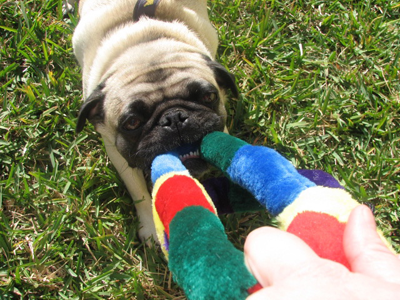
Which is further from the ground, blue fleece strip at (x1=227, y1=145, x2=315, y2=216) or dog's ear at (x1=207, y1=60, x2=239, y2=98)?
blue fleece strip at (x1=227, y1=145, x2=315, y2=216)

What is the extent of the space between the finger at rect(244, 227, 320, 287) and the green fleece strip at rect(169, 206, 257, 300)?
6 cm

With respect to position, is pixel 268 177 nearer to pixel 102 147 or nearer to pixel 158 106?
pixel 158 106

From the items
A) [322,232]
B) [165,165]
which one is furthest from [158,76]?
[322,232]

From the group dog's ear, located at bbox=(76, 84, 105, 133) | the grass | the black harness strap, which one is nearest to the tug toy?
dog's ear, located at bbox=(76, 84, 105, 133)

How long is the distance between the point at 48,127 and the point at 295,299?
3022 mm

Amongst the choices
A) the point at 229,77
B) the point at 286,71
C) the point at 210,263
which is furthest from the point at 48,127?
the point at 210,263

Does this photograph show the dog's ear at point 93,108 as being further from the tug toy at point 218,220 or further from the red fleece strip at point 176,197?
the red fleece strip at point 176,197

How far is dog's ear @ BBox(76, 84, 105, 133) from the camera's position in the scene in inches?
98.7

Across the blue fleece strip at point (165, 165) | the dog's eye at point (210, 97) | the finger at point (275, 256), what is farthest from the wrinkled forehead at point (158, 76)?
the finger at point (275, 256)

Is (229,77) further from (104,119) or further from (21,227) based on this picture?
(21,227)

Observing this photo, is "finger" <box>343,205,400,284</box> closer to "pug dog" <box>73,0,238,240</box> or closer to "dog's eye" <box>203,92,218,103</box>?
"pug dog" <box>73,0,238,240</box>

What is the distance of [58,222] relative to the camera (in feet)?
9.07

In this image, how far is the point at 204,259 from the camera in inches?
49.0

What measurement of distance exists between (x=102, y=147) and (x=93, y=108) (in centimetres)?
68
